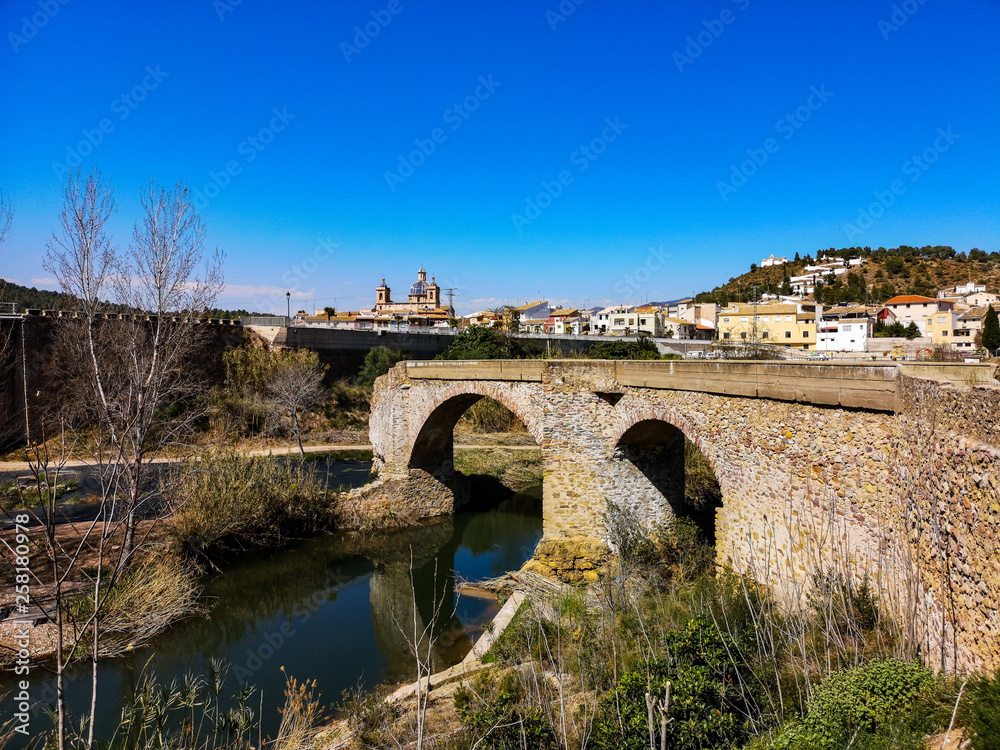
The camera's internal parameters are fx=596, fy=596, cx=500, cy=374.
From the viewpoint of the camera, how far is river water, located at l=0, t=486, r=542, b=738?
8.98 meters

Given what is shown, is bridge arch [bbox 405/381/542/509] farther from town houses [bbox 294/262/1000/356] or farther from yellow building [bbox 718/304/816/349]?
yellow building [bbox 718/304/816/349]

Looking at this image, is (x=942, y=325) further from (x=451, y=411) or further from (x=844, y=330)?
(x=451, y=411)

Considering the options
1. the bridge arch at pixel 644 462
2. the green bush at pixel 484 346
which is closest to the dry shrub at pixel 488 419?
the green bush at pixel 484 346

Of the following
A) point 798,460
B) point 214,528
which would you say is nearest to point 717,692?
point 798,460

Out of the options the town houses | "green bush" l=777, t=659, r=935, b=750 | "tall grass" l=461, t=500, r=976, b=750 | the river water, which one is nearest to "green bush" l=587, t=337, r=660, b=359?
the town houses

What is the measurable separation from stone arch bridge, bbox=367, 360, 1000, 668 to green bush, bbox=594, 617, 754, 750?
49.5 inches

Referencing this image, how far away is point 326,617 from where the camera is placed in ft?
38.2

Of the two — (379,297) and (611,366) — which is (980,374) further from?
(379,297)

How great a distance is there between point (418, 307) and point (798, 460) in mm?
80537

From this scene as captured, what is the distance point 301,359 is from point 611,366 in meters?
22.4

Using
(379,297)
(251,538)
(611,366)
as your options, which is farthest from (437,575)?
(379,297)

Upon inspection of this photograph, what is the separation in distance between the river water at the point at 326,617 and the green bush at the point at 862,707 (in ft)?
17.5

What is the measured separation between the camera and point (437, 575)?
13.9 metres

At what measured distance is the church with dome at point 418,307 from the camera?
69750 millimetres
